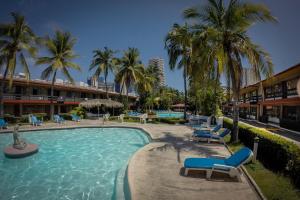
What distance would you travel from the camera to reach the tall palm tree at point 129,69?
33.7 meters

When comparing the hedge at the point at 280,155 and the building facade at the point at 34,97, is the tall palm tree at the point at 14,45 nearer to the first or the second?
the building facade at the point at 34,97

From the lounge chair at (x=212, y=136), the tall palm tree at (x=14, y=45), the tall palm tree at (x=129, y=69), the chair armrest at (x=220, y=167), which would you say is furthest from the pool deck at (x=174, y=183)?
the tall palm tree at (x=129, y=69)

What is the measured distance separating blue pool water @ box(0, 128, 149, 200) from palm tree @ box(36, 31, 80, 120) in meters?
11.9

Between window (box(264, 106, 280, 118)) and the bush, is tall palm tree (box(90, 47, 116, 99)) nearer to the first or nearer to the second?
the bush

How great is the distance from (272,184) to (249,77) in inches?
269

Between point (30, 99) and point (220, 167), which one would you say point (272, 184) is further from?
point (30, 99)

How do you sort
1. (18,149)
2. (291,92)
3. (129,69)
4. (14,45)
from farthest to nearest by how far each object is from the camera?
1. (129,69)
2. (291,92)
3. (14,45)
4. (18,149)

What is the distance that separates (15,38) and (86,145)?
15.8m

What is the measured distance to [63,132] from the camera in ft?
60.3

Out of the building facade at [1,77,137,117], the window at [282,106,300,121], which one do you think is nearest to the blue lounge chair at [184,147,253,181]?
the window at [282,106,300,121]

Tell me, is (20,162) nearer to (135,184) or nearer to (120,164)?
(120,164)

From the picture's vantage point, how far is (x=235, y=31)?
11.0 metres

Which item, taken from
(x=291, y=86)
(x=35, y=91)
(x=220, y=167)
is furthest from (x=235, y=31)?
(x=35, y=91)

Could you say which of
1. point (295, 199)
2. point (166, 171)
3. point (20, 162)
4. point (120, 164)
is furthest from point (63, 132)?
point (295, 199)
